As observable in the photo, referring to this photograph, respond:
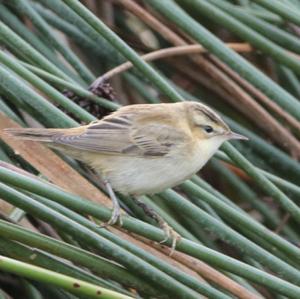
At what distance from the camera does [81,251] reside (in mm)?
2611

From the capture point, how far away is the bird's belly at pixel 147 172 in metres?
3.00

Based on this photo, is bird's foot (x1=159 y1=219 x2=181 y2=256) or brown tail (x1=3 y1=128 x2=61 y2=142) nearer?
bird's foot (x1=159 y1=219 x2=181 y2=256)

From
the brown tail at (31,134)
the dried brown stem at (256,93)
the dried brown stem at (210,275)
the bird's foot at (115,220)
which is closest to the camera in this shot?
the bird's foot at (115,220)

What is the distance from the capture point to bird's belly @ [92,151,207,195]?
300 cm

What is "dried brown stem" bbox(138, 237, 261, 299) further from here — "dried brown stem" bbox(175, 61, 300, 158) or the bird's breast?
"dried brown stem" bbox(175, 61, 300, 158)

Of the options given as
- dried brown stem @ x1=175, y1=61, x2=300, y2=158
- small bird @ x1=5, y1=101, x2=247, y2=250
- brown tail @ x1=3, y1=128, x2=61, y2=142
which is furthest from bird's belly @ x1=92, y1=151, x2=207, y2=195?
dried brown stem @ x1=175, y1=61, x2=300, y2=158

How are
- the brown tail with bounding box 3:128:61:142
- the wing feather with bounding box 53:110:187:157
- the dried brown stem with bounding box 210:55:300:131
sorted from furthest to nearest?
the dried brown stem with bounding box 210:55:300:131 < the wing feather with bounding box 53:110:187:157 < the brown tail with bounding box 3:128:61:142

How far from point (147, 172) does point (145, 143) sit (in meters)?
0.13

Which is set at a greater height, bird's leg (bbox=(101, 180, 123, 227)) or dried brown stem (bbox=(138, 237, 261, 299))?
bird's leg (bbox=(101, 180, 123, 227))

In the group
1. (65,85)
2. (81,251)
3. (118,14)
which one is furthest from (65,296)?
(118,14)

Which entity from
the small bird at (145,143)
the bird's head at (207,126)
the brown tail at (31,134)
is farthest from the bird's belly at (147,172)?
the brown tail at (31,134)

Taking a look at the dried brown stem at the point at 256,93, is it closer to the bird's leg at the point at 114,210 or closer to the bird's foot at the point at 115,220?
the bird's leg at the point at 114,210

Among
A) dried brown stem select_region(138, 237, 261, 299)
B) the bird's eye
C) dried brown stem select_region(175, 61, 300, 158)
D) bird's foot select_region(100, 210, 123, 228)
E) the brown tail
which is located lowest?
dried brown stem select_region(138, 237, 261, 299)

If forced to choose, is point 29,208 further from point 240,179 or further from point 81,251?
point 240,179
